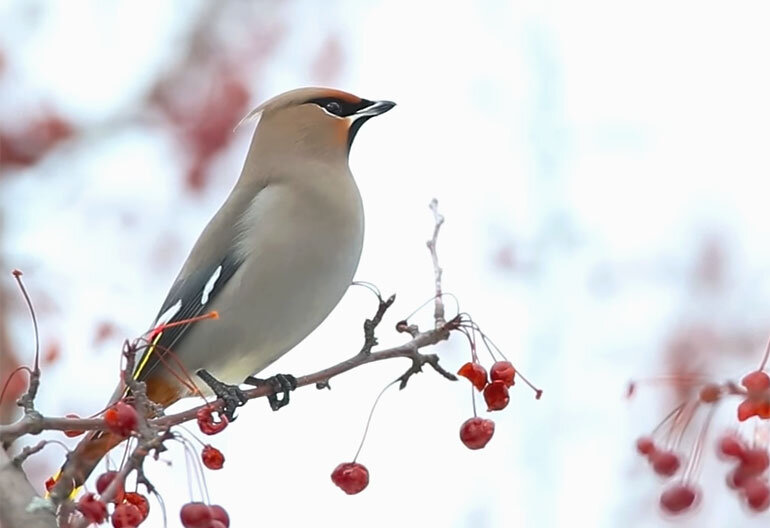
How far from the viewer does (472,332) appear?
108 inches

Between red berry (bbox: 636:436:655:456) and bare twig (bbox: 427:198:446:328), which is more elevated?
bare twig (bbox: 427:198:446:328)

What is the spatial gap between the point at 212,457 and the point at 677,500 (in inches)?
36.0

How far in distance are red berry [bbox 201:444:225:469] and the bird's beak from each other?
5.82ft

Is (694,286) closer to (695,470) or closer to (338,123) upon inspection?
(338,123)

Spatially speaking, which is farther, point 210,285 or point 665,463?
point 210,285

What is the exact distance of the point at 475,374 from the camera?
2.67 metres

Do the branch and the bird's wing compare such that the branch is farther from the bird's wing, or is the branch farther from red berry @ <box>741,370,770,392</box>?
the bird's wing

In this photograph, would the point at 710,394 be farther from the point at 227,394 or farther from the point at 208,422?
the point at 227,394

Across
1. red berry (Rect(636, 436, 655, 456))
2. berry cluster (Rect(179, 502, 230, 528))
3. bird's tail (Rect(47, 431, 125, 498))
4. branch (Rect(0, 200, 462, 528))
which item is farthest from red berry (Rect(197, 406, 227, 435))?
red berry (Rect(636, 436, 655, 456))

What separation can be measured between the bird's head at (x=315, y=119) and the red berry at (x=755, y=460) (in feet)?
6.92

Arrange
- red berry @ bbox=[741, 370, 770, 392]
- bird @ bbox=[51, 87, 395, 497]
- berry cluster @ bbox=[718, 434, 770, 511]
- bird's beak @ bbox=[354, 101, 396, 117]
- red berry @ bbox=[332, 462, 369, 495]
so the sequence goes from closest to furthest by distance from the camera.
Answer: red berry @ bbox=[741, 370, 770, 392] → berry cluster @ bbox=[718, 434, 770, 511] → red berry @ bbox=[332, 462, 369, 495] → bird @ bbox=[51, 87, 395, 497] → bird's beak @ bbox=[354, 101, 396, 117]

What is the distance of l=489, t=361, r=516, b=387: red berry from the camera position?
2666 millimetres

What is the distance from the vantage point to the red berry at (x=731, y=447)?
227 centimetres

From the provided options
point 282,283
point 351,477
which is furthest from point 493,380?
point 282,283
